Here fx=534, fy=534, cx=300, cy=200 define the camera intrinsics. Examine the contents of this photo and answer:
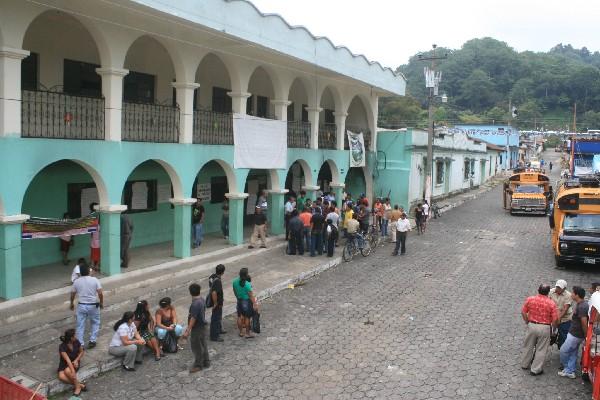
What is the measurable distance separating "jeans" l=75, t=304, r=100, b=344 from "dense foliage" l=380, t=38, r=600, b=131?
72.7 metres

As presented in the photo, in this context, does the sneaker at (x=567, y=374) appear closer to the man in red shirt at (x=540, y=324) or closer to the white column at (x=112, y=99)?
the man in red shirt at (x=540, y=324)

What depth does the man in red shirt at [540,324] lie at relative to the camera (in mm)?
7914

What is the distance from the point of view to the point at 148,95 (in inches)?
585

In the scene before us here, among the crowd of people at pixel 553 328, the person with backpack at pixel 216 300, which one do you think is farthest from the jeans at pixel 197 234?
the crowd of people at pixel 553 328

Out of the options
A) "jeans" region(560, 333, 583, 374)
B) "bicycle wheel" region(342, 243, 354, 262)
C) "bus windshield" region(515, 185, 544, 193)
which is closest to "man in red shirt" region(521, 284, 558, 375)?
"jeans" region(560, 333, 583, 374)

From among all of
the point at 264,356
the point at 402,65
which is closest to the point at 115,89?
the point at 264,356

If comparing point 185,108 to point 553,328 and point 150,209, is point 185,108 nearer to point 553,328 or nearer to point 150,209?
point 150,209

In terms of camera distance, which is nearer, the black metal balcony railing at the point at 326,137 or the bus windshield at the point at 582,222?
the bus windshield at the point at 582,222

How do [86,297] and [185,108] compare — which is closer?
[86,297]

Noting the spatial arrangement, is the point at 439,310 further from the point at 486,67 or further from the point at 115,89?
the point at 486,67

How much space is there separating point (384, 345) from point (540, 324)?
2.58 meters

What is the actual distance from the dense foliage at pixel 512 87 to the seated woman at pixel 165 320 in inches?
2840

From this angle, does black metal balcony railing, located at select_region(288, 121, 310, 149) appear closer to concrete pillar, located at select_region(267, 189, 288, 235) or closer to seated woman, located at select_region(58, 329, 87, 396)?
concrete pillar, located at select_region(267, 189, 288, 235)

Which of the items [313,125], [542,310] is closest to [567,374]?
[542,310]
